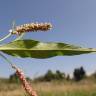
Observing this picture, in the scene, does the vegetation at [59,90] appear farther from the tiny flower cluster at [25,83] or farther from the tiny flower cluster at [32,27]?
the tiny flower cluster at [25,83]

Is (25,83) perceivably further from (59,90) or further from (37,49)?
(59,90)

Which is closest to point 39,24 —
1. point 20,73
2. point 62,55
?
point 62,55

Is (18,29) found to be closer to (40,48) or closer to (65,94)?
(40,48)

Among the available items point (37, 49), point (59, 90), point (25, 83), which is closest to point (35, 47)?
point (37, 49)

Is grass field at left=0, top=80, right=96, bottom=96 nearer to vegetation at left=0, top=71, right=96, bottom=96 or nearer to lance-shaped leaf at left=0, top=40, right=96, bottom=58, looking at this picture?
vegetation at left=0, top=71, right=96, bottom=96

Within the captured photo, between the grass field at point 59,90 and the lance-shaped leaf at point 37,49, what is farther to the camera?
the grass field at point 59,90

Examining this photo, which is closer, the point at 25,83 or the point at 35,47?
the point at 25,83

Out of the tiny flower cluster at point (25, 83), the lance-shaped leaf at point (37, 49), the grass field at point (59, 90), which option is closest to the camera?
the tiny flower cluster at point (25, 83)

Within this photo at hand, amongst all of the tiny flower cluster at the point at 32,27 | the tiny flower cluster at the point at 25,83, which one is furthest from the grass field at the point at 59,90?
the tiny flower cluster at the point at 25,83

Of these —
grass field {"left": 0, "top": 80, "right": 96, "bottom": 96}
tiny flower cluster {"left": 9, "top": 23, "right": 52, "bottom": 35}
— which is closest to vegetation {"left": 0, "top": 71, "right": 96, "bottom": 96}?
grass field {"left": 0, "top": 80, "right": 96, "bottom": 96}
